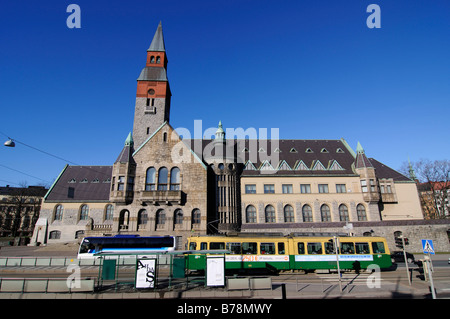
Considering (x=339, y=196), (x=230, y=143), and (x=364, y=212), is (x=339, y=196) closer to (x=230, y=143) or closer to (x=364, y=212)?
(x=364, y=212)

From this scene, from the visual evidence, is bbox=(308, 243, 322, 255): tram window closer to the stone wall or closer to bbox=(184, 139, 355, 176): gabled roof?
the stone wall

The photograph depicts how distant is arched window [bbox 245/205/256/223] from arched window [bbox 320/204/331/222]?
1199 cm

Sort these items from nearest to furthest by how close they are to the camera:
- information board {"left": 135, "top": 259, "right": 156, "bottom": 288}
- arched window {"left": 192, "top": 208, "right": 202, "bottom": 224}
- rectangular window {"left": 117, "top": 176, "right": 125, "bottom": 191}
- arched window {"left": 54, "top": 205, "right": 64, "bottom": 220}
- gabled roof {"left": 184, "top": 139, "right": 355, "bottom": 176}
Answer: information board {"left": 135, "top": 259, "right": 156, "bottom": 288}, arched window {"left": 192, "top": 208, "right": 202, "bottom": 224}, rectangular window {"left": 117, "top": 176, "right": 125, "bottom": 191}, gabled roof {"left": 184, "top": 139, "right": 355, "bottom": 176}, arched window {"left": 54, "top": 205, "right": 64, "bottom": 220}

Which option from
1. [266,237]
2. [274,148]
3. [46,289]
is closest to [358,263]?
[266,237]

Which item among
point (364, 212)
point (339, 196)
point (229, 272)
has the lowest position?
point (229, 272)

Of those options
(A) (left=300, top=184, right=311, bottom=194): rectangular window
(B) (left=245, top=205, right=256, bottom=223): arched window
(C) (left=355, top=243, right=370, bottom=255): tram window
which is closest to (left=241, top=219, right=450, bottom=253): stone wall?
(B) (left=245, top=205, right=256, bottom=223): arched window

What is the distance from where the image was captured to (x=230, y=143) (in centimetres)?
5159

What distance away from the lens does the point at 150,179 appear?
4084 centimetres

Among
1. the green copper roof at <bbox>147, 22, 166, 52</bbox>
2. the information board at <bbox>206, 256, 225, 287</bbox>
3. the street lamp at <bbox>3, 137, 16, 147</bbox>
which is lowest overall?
the information board at <bbox>206, 256, 225, 287</bbox>

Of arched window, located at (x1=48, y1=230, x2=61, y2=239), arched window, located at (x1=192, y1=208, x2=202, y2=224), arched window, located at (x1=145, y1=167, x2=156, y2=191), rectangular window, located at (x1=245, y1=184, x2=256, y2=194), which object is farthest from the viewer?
arched window, located at (x1=48, y1=230, x2=61, y2=239)

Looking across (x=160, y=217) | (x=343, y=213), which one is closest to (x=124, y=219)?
(x=160, y=217)

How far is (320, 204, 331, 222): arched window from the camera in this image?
45.6 meters

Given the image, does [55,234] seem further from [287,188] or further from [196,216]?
[287,188]

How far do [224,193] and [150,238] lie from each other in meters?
15.5
